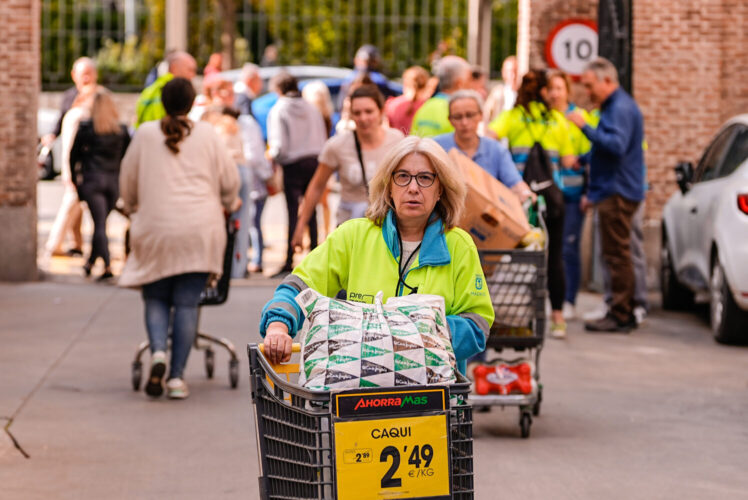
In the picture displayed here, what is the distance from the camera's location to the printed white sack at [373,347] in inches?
152

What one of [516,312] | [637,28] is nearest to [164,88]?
[516,312]

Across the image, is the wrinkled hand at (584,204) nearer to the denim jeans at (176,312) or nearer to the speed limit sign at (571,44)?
the speed limit sign at (571,44)

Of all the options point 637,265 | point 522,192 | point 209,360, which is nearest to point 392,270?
point 522,192

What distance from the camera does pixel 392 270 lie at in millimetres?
4586

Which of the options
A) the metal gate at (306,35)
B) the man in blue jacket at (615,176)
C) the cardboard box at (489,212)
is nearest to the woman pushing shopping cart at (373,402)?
the cardboard box at (489,212)

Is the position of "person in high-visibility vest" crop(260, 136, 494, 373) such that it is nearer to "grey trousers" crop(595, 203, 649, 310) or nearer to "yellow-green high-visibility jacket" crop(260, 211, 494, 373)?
"yellow-green high-visibility jacket" crop(260, 211, 494, 373)

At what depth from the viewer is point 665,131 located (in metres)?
14.1

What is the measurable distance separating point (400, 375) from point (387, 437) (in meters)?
0.23

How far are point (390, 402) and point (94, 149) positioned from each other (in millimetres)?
10275

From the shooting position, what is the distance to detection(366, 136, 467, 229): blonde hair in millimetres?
4660

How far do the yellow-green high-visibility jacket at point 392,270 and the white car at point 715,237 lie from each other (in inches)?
240

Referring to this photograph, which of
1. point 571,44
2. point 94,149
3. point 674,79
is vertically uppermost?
point 571,44

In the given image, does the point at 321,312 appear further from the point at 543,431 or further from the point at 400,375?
the point at 543,431

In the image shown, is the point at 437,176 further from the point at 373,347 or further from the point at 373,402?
the point at 373,402
